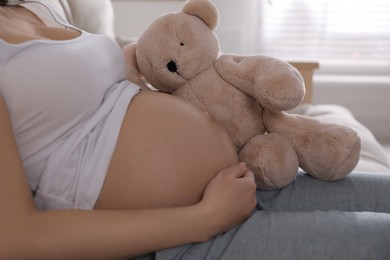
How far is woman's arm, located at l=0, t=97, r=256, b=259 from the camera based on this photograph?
2.05 feet

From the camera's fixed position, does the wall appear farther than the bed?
Yes

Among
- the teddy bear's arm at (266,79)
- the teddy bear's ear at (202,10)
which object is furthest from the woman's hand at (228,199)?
the teddy bear's ear at (202,10)

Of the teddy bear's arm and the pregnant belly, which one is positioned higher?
the teddy bear's arm

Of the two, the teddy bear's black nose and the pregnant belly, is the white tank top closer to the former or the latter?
the pregnant belly

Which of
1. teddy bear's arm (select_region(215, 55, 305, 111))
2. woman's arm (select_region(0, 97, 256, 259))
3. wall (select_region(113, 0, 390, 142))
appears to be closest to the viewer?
woman's arm (select_region(0, 97, 256, 259))

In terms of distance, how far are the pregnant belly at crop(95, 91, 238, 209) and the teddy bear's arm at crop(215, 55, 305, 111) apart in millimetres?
99

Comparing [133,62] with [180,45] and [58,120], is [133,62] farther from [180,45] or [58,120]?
[58,120]

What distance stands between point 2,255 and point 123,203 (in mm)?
182

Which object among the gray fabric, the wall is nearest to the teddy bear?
the gray fabric

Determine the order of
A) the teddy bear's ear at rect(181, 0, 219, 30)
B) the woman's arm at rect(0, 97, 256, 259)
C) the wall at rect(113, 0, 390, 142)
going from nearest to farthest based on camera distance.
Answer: the woman's arm at rect(0, 97, 256, 259) → the teddy bear's ear at rect(181, 0, 219, 30) → the wall at rect(113, 0, 390, 142)

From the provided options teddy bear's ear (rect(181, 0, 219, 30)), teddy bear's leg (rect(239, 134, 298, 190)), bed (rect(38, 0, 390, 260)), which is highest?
teddy bear's ear (rect(181, 0, 219, 30))

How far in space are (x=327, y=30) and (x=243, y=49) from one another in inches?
20.2

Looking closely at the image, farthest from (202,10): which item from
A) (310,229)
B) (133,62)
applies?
(310,229)

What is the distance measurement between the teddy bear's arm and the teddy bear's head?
46 mm
